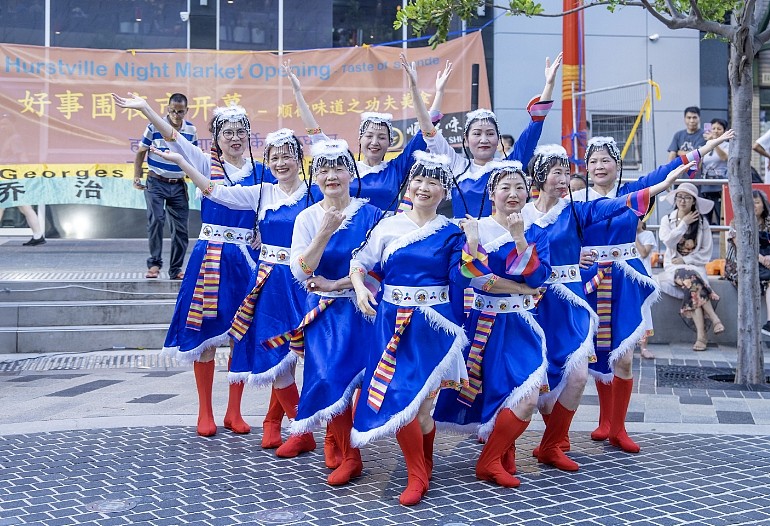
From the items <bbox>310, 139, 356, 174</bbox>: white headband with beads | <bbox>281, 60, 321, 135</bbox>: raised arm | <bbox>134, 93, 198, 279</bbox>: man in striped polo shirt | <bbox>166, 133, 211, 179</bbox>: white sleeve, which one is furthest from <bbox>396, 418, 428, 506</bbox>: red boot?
<bbox>134, 93, 198, 279</bbox>: man in striped polo shirt

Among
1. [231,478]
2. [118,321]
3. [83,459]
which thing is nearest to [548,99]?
[231,478]

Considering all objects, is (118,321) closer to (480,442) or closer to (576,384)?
(480,442)

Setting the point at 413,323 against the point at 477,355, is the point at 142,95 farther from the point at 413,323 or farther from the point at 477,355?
the point at 413,323

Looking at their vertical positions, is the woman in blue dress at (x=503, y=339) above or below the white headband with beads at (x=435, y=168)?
below

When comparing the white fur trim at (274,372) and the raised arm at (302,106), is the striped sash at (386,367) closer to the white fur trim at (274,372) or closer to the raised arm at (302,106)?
the white fur trim at (274,372)

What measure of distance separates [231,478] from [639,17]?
12251 mm

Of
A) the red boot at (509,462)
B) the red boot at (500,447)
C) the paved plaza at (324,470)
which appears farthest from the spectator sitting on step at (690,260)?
the red boot at (500,447)

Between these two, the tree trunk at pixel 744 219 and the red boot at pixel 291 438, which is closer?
the red boot at pixel 291 438

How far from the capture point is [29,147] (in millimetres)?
11828

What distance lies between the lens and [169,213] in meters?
10.2

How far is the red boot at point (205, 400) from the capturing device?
6285mm

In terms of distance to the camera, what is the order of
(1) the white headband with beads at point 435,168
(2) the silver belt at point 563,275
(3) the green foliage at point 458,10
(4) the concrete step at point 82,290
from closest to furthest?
(1) the white headband with beads at point 435,168 → (2) the silver belt at point 563,275 → (3) the green foliage at point 458,10 → (4) the concrete step at point 82,290

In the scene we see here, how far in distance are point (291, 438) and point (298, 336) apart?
712 millimetres

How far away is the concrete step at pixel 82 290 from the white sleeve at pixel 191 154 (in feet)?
12.2
